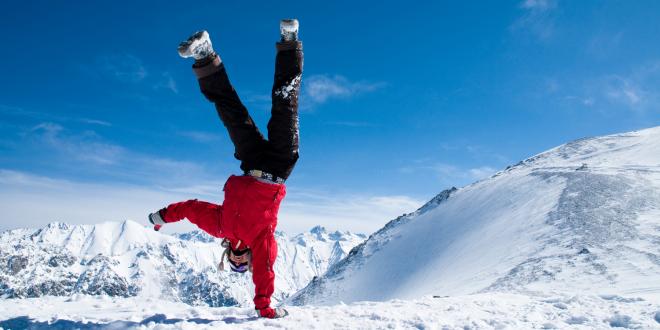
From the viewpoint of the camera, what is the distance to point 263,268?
5.63m

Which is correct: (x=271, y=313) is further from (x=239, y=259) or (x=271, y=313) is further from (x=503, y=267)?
(x=503, y=267)

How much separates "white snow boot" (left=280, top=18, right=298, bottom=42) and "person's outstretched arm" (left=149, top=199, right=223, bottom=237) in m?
2.50

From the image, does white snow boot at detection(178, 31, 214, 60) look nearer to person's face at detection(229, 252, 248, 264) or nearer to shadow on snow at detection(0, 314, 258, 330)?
person's face at detection(229, 252, 248, 264)

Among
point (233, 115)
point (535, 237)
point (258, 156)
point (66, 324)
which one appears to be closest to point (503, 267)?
point (535, 237)

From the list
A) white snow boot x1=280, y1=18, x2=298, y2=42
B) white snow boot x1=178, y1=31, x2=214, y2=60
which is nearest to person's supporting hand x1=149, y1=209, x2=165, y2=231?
white snow boot x1=178, y1=31, x2=214, y2=60

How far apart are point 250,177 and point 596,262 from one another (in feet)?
53.3

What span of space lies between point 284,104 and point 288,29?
96 cm

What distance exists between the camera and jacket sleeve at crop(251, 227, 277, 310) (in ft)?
18.1

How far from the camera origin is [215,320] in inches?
210

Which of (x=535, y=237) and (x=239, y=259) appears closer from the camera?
(x=239, y=259)

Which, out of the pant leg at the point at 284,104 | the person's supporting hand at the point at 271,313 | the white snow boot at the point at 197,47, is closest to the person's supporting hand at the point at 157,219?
the pant leg at the point at 284,104

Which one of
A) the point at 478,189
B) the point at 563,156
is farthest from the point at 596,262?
the point at 563,156

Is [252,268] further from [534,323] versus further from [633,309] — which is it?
[633,309]

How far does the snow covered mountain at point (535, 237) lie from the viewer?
53.5ft
